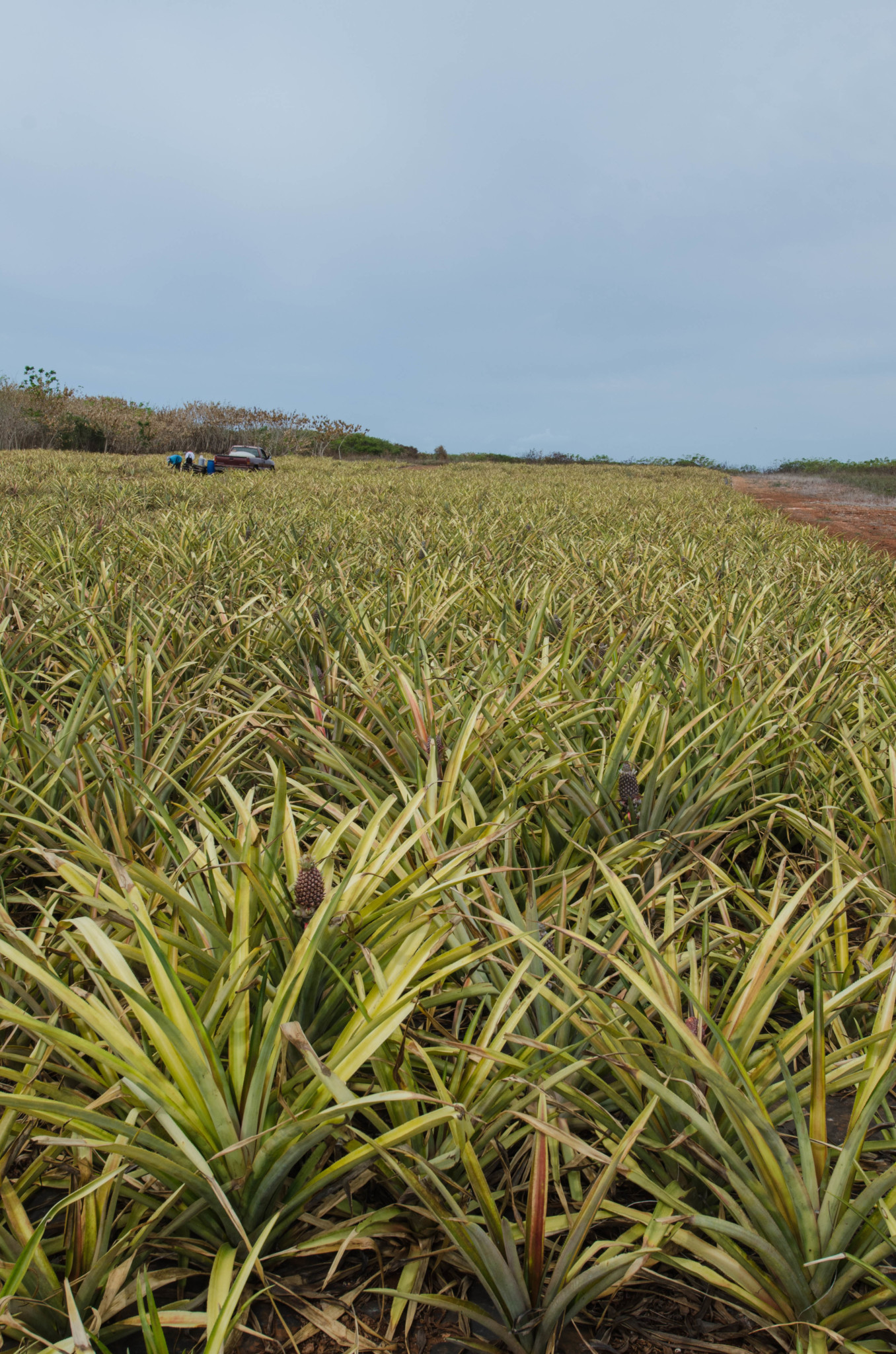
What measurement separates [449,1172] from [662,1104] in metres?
0.35

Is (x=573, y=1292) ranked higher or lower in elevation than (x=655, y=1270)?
higher

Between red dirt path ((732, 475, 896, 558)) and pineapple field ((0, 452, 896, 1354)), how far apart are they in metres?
7.88

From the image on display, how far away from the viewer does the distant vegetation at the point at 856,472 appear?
32.1 meters

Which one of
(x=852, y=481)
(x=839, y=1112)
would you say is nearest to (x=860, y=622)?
(x=839, y=1112)

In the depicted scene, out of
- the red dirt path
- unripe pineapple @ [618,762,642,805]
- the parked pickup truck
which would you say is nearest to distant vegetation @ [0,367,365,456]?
the parked pickup truck

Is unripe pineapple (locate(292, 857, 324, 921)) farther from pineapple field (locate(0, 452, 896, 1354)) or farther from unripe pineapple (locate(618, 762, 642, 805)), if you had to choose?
unripe pineapple (locate(618, 762, 642, 805))

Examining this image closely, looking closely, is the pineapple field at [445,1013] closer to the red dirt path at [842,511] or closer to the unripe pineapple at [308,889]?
the unripe pineapple at [308,889]

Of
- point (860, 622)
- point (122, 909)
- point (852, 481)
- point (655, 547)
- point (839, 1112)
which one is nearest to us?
point (122, 909)

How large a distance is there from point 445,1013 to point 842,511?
1848 centimetres

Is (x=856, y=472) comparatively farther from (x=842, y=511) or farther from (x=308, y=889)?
(x=308, y=889)

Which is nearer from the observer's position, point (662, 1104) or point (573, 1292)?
point (573, 1292)

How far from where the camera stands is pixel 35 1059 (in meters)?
1.06

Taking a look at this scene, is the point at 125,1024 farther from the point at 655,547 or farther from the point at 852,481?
the point at 852,481

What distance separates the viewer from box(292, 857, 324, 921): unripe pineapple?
115 centimetres
